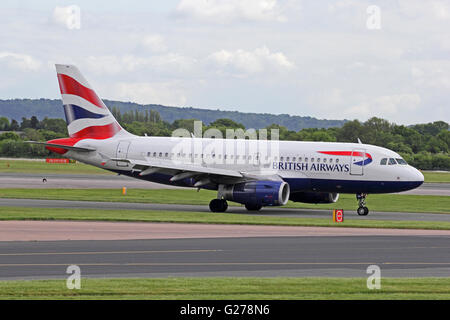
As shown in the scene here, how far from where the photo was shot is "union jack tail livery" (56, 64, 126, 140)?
158 ft

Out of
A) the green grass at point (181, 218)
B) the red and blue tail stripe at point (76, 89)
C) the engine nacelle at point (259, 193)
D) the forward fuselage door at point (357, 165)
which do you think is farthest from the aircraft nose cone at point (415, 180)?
the red and blue tail stripe at point (76, 89)

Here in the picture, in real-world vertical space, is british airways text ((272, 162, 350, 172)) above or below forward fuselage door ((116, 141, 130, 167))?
below

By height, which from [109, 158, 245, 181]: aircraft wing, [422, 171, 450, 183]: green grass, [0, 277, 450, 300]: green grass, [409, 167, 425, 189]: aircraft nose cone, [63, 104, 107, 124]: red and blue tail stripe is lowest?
[422, 171, 450, 183]: green grass

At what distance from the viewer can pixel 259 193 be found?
41750 millimetres

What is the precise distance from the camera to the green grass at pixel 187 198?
1954 inches

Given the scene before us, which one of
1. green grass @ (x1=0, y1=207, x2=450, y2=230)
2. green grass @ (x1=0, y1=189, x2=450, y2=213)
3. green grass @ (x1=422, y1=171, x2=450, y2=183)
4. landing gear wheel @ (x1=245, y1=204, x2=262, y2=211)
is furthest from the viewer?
green grass @ (x1=422, y1=171, x2=450, y2=183)

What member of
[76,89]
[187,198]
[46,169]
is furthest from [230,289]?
[46,169]

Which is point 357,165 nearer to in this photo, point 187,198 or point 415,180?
point 415,180

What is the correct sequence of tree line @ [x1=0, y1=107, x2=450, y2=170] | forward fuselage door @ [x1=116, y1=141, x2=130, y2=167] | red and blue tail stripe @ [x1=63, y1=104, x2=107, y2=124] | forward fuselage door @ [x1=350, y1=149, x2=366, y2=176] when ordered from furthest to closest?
tree line @ [x1=0, y1=107, x2=450, y2=170] → red and blue tail stripe @ [x1=63, y1=104, x2=107, y2=124] → forward fuselage door @ [x1=116, y1=141, x2=130, y2=167] → forward fuselage door @ [x1=350, y1=149, x2=366, y2=176]

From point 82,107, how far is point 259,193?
1339 centimetres

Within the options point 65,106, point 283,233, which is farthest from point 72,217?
point 65,106

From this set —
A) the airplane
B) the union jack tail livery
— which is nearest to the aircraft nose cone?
the airplane

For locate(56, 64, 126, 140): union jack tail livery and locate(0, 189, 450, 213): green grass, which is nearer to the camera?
locate(56, 64, 126, 140): union jack tail livery

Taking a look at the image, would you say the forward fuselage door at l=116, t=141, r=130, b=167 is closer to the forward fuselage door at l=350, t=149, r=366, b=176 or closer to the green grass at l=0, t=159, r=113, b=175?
the forward fuselage door at l=350, t=149, r=366, b=176
